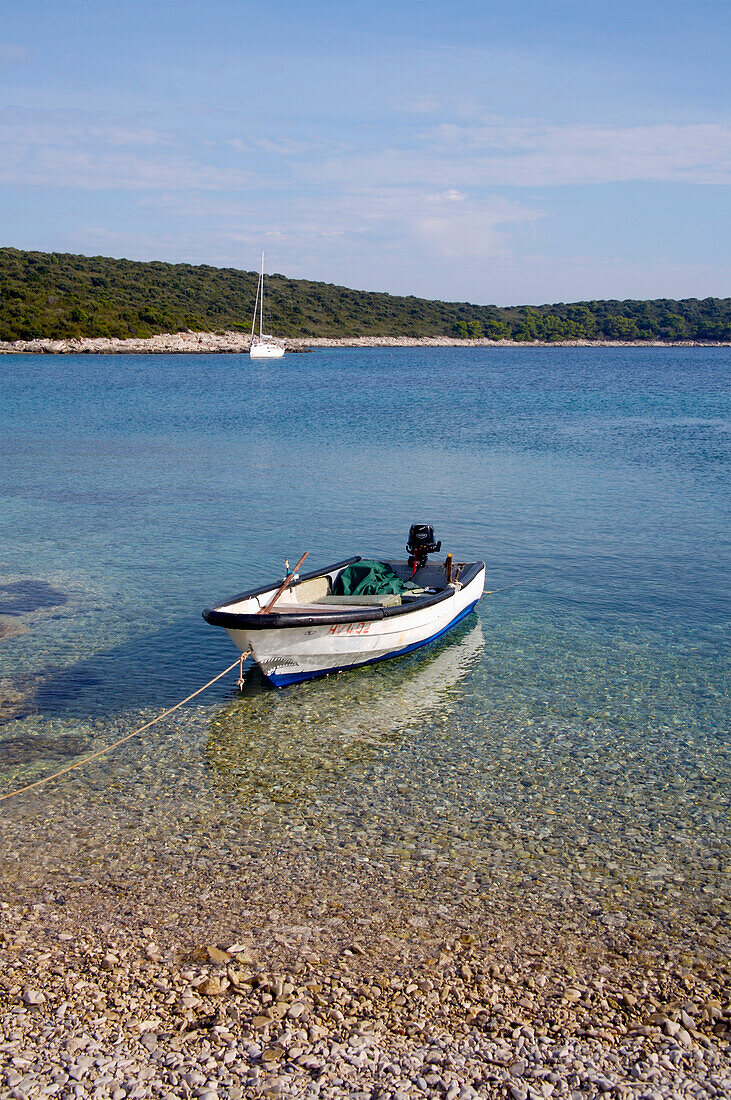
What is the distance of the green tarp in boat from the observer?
14.3 meters

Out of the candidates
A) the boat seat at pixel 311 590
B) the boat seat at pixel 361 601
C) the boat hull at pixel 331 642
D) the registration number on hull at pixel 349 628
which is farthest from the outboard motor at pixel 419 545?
the registration number on hull at pixel 349 628

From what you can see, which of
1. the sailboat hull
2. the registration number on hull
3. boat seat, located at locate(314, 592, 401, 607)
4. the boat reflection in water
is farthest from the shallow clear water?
the sailboat hull

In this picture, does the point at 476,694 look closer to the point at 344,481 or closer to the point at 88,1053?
the point at 88,1053

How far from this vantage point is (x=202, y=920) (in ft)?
23.2

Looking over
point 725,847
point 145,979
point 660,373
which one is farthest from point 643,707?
point 660,373

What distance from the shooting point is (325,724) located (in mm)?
11406

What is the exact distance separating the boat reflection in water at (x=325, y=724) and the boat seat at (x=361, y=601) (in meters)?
0.90

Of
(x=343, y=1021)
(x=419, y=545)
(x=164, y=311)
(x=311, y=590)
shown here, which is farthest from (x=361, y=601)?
(x=164, y=311)

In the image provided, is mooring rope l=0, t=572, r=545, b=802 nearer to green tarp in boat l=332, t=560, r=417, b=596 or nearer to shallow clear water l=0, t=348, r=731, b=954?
shallow clear water l=0, t=348, r=731, b=954

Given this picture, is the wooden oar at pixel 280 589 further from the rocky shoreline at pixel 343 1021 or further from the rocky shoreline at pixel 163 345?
the rocky shoreline at pixel 163 345

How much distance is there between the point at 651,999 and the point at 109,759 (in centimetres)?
633

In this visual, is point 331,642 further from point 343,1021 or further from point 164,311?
point 164,311

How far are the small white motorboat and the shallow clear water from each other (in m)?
0.37

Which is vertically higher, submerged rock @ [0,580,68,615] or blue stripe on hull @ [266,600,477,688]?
blue stripe on hull @ [266,600,477,688]
